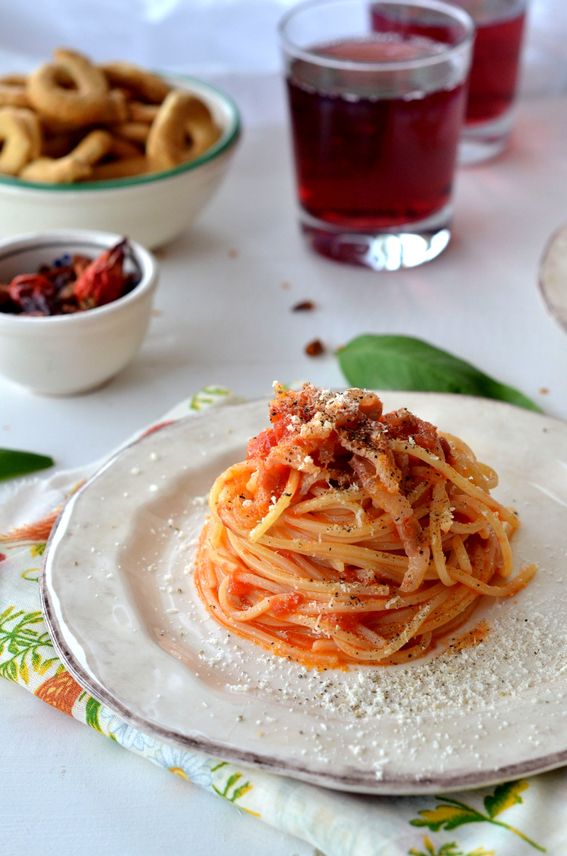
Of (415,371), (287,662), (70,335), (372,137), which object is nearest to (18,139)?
(70,335)

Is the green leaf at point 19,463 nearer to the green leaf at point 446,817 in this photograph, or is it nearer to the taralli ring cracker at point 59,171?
the taralli ring cracker at point 59,171

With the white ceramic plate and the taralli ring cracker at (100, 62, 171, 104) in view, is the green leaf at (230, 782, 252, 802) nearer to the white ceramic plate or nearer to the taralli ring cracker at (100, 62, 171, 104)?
the white ceramic plate

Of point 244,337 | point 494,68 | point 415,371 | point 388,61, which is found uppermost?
point 388,61

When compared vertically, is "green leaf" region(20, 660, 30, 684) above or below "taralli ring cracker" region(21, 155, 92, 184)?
below

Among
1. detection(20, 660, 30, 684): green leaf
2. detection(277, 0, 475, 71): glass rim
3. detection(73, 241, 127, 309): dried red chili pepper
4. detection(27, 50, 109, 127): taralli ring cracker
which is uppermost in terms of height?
detection(277, 0, 475, 71): glass rim

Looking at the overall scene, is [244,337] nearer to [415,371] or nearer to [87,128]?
[415,371]

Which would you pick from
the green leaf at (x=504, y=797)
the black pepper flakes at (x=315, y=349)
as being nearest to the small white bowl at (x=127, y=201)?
the black pepper flakes at (x=315, y=349)

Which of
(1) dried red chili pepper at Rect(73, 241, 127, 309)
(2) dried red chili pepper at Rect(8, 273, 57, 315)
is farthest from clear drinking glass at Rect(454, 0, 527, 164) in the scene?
(2) dried red chili pepper at Rect(8, 273, 57, 315)
